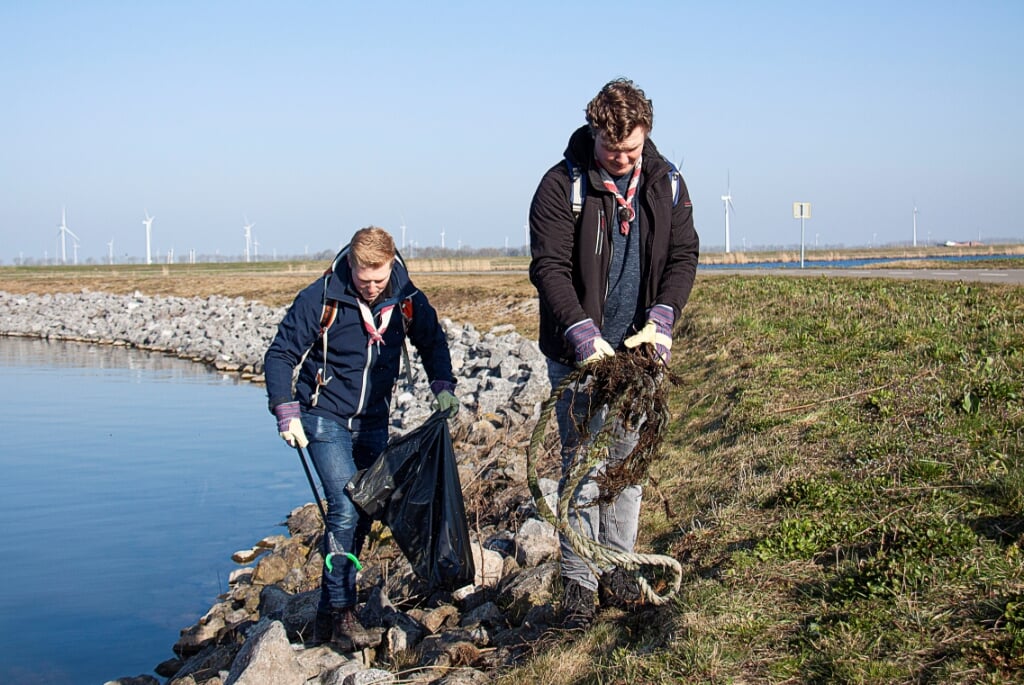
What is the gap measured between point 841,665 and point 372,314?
2.69 meters

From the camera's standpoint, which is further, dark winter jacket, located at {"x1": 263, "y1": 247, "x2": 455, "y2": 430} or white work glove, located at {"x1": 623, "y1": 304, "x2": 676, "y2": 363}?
dark winter jacket, located at {"x1": 263, "y1": 247, "x2": 455, "y2": 430}

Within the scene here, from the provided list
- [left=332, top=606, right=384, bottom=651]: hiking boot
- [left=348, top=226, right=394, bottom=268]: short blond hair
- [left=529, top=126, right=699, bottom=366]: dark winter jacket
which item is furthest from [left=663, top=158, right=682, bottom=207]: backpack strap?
[left=332, top=606, right=384, bottom=651]: hiking boot

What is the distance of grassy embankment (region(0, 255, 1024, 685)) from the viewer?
410 cm

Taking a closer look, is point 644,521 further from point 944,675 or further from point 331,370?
point 944,675

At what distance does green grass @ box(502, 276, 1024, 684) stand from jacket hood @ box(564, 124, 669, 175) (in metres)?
1.77

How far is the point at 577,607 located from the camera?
4918mm

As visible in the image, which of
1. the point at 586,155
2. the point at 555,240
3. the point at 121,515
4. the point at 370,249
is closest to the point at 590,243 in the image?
the point at 555,240

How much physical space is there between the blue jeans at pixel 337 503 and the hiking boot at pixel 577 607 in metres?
1.14

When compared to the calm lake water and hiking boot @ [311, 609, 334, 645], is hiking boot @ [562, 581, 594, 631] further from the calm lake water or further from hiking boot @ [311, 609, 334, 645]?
the calm lake water

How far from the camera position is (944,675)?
376 cm

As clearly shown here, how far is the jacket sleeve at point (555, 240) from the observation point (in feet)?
14.6

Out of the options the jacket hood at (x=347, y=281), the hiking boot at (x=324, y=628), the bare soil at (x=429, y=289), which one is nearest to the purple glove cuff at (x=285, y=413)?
the jacket hood at (x=347, y=281)

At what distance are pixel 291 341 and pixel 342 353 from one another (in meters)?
0.26

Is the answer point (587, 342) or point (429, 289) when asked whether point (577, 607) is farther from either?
point (429, 289)
